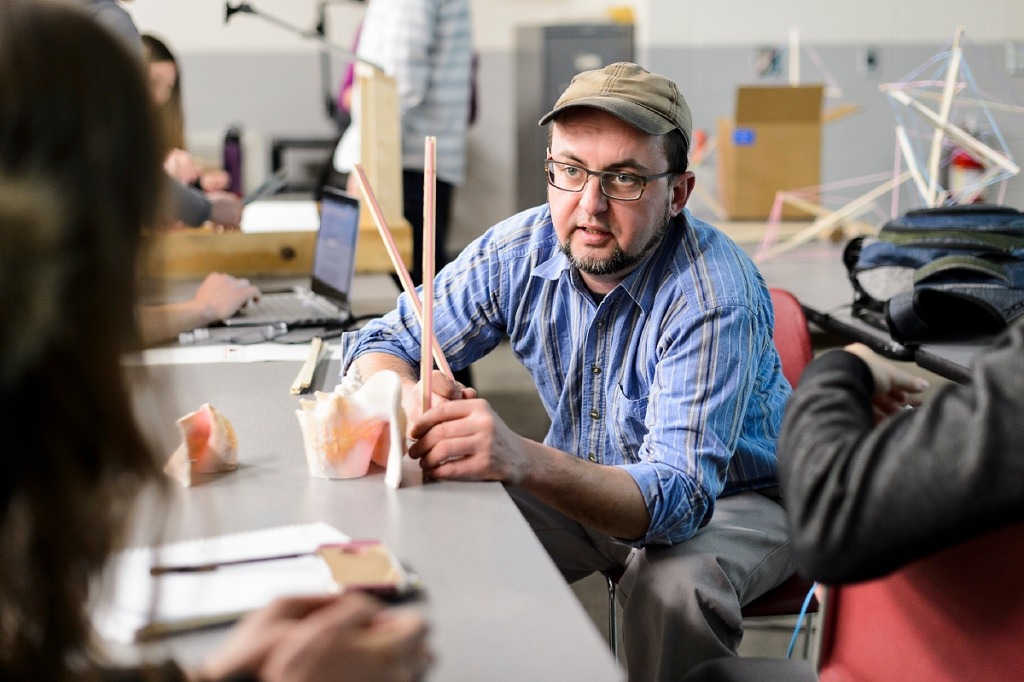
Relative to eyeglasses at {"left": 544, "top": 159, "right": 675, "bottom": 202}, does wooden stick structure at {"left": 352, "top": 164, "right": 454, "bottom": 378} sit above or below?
below

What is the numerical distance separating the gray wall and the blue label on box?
93 centimetres

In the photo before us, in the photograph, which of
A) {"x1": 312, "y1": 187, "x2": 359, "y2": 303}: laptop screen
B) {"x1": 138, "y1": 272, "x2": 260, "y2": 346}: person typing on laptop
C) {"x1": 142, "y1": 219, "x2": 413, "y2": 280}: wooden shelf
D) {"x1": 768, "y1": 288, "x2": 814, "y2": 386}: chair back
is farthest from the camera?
{"x1": 142, "y1": 219, "x2": 413, "y2": 280}: wooden shelf

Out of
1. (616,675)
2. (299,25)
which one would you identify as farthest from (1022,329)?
(299,25)

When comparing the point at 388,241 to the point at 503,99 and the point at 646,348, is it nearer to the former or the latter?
the point at 646,348

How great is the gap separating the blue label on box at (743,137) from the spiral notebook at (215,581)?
3.31 metres

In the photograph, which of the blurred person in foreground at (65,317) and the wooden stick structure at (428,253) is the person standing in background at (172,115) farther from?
the wooden stick structure at (428,253)

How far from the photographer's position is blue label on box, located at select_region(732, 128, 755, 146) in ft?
13.3

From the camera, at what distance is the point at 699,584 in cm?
144

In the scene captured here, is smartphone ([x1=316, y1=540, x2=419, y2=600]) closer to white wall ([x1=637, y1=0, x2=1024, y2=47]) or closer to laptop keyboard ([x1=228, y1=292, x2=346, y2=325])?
laptop keyboard ([x1=228, y1=292, x2=346, y2=325])

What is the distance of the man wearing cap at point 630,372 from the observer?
53.6 inches

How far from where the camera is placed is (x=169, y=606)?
0.87 meters

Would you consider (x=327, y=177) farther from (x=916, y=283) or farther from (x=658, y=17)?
(x=916, y=283)

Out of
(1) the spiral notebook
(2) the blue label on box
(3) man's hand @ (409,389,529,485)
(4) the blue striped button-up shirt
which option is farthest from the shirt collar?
(2) the blue label on box

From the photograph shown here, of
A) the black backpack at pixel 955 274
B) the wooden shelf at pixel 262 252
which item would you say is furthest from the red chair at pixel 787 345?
the wooden shelf at pixel 262 252
